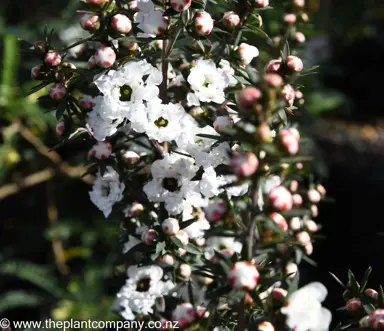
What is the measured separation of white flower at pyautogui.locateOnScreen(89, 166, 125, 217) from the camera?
1295mm

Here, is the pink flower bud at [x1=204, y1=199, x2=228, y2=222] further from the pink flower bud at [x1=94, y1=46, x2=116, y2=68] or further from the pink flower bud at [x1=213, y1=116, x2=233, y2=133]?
the pink flower bud at [x1=94, y1=46, x2=116, y2=68]

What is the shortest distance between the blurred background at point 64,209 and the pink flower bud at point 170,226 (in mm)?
1150

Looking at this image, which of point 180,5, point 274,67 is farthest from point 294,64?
point 180,5

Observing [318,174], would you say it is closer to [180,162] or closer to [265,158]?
[180,162]

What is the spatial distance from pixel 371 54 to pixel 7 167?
3342 millimetres

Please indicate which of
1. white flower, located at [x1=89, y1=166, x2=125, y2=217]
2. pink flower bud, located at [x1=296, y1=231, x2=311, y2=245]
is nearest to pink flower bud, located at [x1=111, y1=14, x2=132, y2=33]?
white flower, located at [x1=89, y1=166, x2=125, y2=217]

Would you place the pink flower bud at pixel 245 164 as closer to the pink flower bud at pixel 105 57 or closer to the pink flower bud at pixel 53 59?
the pink flower bud at pixel 105 57

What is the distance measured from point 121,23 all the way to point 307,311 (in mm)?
674

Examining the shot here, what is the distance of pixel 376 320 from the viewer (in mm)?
1002

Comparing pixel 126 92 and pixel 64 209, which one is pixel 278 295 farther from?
pixel 64 209

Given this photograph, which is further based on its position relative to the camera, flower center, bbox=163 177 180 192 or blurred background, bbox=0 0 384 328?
blurred background, bbox=0 0 384 328

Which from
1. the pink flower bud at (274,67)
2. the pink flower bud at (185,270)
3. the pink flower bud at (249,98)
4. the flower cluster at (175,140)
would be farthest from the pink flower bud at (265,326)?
the pink flower bud at (274,67)

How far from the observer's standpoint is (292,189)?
156 centimetres

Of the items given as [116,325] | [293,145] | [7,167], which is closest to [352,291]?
[293,145]
